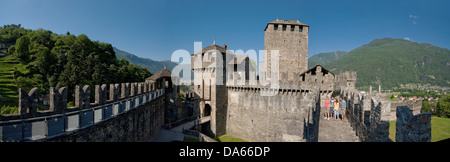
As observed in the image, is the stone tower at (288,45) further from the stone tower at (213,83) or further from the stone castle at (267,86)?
the stone tower at (213,83)

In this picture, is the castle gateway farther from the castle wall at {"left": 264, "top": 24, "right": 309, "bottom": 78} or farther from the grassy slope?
the grassy slope

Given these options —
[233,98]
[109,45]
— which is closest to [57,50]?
[109,45]

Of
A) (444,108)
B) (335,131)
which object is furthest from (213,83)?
(444,108)

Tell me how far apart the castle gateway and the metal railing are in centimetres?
1450

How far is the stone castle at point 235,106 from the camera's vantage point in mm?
5457

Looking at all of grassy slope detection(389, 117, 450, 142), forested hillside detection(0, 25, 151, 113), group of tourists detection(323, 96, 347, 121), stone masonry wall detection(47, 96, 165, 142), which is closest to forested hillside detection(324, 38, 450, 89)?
grassy slope detection(389, 117, 450, 142)

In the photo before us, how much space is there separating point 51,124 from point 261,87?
16.6 metres

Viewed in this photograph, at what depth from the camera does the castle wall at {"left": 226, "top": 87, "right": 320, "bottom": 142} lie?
694 inches

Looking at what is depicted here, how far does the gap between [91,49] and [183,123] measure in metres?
29.0

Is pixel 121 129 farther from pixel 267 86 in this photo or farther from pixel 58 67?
pixel 58 67

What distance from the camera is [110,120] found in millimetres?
8211

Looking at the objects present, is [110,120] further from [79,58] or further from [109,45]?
[109,45]

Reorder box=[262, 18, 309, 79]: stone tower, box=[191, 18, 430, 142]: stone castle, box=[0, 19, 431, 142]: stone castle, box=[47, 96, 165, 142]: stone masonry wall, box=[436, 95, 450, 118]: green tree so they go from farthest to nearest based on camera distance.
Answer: box=[436, 95, 450, 118]: green tree, box=[262, 18, 309, 79]: stone tower, box=[191, 18, 430, 142]: stone castle, box=[47, 96, 165, 142]: stone masonry wall, box=[0, 19, 431, 142]: stone castle
